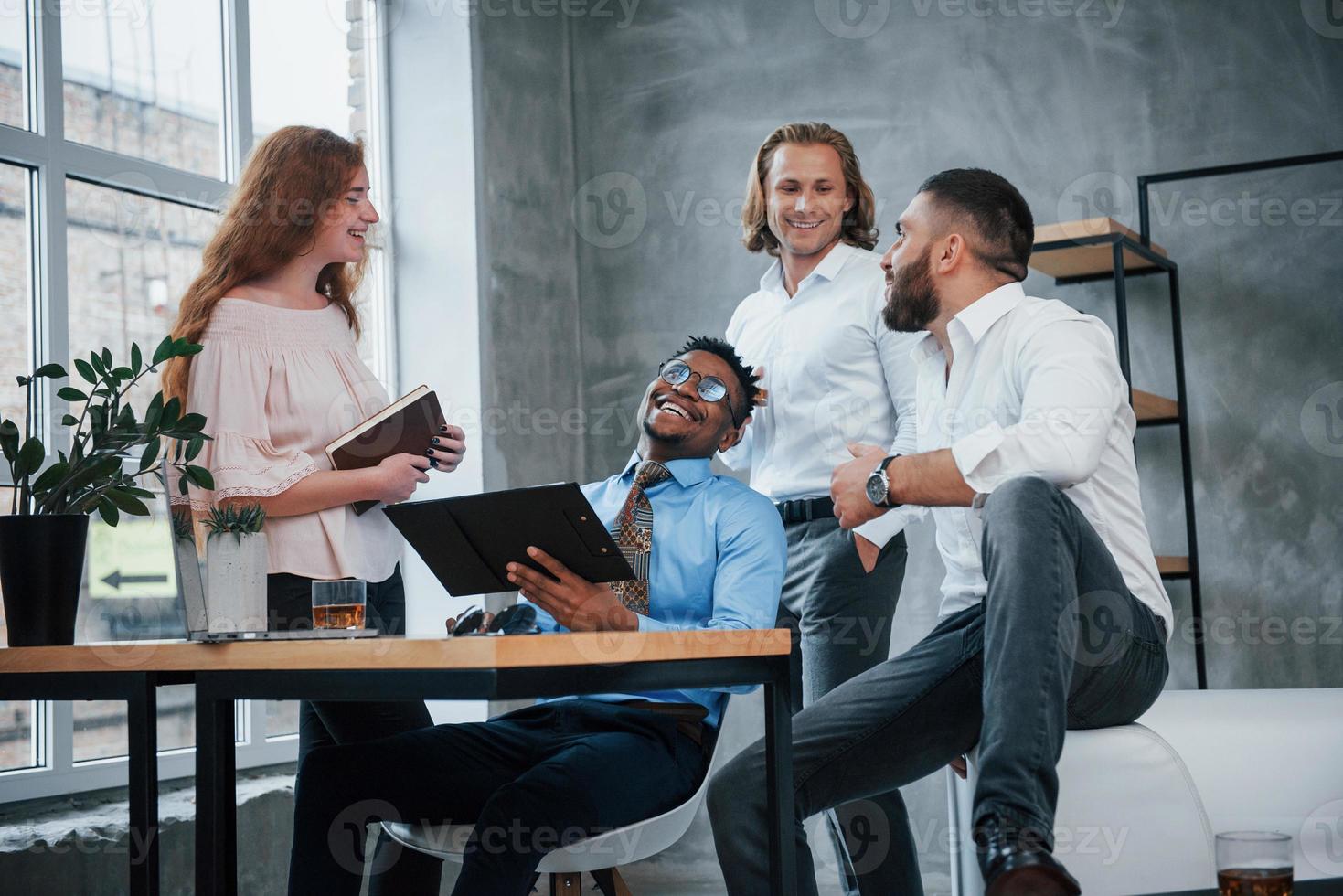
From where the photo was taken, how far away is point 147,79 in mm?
3438

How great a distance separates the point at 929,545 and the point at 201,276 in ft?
7.97

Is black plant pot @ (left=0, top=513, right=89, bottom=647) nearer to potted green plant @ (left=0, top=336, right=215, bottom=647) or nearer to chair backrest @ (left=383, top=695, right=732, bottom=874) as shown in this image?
potted green plant @ (left=0, top=336, right=215, bottom=647)

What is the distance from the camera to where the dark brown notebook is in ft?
7.04

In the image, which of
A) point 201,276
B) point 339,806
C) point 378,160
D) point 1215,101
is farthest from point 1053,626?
point 378,160

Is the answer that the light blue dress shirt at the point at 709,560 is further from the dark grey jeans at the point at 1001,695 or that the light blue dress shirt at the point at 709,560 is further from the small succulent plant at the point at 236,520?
the small succulent plant at the point at 236,520

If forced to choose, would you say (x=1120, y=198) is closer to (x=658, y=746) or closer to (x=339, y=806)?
(x=658, y=746)

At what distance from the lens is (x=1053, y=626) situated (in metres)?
1.65

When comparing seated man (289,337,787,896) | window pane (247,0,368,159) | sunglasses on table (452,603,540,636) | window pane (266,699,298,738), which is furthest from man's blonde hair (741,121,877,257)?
window pane (266,699,298,738)

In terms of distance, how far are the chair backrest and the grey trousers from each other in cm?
63

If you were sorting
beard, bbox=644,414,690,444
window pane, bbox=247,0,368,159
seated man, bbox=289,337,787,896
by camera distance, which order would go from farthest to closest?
1. window pane, bbox=247,0,368,159
2. beard, bbox=644,414,690,444
3. seated man, bbox=289,337,787,896

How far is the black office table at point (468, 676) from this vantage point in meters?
1.40

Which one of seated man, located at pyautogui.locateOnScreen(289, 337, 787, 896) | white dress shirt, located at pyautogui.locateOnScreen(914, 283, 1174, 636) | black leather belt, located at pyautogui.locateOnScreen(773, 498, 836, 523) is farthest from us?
black leather belt, located at pyautogui.locateOnScreen(773, 498, 836, 523)

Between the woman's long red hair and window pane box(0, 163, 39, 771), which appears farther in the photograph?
window pane box(0, 163, 39, 771)

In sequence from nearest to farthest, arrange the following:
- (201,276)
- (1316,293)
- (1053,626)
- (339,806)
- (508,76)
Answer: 1. (1053,626)
2. (339,806)
3. (201,276)
4. (1316,293)
5. (508,76)
